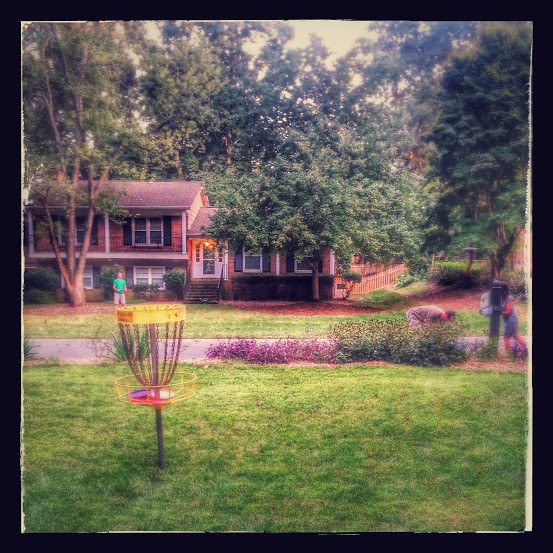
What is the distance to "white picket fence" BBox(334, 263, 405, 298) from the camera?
4805 mm

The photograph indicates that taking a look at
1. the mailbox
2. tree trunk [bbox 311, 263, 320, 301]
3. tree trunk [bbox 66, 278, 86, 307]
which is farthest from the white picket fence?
tree trunk [bbox 66, 278, 86, 307]

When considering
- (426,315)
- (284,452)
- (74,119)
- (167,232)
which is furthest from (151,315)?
(426,315)

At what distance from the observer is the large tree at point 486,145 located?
4.61 m

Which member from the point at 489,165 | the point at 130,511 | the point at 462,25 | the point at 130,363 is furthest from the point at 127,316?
the point at 462,25

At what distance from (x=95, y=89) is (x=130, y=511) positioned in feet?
10.8

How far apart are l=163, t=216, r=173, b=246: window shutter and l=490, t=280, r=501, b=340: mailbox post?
8.69 feet

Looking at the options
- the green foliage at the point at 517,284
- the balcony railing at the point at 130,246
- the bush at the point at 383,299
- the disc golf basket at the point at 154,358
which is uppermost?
the balcony railing at the point at 130,246

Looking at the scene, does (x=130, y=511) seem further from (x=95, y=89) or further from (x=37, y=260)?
(x=95, y=89)

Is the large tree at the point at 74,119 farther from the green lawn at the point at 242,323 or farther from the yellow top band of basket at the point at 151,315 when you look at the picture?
the yellow top band of basket at the point at 151,315

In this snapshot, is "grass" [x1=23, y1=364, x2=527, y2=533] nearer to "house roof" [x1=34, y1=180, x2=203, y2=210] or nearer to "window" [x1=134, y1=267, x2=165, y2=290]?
"window" [x1=134, y1=267, x2=165, y2=290]

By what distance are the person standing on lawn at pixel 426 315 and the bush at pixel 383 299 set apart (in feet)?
0.40

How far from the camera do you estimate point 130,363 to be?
14.5ft

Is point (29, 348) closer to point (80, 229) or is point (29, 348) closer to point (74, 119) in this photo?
point (80, 229)

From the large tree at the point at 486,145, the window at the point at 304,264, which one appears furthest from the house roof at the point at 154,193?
the large tree at the point at 486,145
